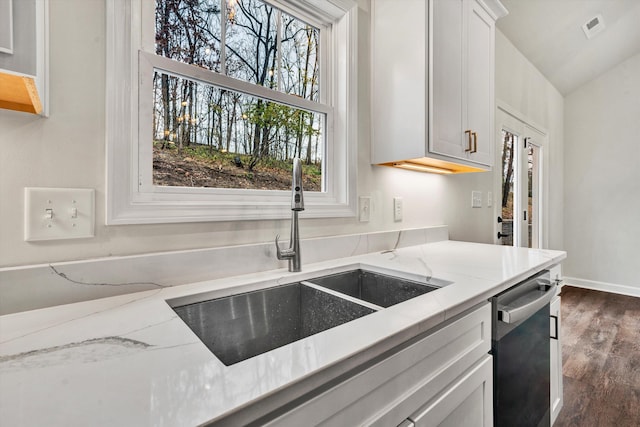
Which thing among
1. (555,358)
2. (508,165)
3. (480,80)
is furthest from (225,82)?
(508,165)

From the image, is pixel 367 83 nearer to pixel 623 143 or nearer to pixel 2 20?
pixel 2 20

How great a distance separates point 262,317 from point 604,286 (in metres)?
4.67

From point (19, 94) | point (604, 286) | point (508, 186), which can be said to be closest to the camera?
point (19, 94)

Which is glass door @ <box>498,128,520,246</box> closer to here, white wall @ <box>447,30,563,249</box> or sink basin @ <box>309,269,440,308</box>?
white wall @ <box>447,30,563,249</box>

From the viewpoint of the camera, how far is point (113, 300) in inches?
30.3

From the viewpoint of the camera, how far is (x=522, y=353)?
3.51 ft

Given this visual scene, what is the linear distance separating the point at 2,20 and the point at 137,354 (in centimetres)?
57

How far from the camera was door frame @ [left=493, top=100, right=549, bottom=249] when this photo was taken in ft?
8.35

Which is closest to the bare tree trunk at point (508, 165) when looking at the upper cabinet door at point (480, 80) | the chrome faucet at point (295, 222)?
the upper cabinet door at point (480, 80)

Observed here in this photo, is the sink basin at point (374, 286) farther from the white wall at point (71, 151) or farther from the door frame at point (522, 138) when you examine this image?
the door frame at point (522, 138)

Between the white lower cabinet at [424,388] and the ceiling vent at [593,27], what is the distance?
3.30 metres

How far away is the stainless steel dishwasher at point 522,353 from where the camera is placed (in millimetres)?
949

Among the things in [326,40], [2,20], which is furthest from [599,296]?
[2,20]

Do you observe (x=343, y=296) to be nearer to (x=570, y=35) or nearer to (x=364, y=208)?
(x=364, y=208)
